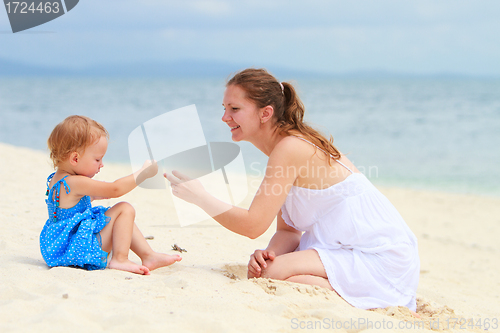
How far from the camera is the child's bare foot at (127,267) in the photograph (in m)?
2.68

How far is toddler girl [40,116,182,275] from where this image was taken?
8.67 ft

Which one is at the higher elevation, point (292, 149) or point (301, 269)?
point (292, 149)

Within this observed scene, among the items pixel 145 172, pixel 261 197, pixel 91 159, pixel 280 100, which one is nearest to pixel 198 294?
pixel 261 197

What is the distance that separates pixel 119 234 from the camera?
2.72 metres

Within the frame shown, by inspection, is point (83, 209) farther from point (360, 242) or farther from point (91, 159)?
point (360, 242)

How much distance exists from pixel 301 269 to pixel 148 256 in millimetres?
1029

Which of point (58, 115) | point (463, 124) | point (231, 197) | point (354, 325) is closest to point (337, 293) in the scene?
point (354, 325)

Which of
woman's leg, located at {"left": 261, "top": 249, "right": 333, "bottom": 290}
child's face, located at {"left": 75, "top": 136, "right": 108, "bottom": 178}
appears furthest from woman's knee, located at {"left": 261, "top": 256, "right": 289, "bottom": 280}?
child's face, located at {"left": 75, "top": 136, "right": 108, "bottom": 178}

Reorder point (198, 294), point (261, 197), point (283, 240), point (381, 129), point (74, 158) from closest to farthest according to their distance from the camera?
point (198, 294)
point (261, 197)
point (74, 158)
point (283, 240)
point (381, 129)

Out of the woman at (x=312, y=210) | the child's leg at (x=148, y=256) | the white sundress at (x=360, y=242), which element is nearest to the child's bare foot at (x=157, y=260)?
the child's leg at (x=148, y=256)

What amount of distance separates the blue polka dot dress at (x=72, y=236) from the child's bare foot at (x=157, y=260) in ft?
0.96

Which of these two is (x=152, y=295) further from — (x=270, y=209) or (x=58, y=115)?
(x=58, y=115)

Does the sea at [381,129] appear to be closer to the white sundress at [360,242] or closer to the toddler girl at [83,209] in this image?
the white sundress at [360,242]

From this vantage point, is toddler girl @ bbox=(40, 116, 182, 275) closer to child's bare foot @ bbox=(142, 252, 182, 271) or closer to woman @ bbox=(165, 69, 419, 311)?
child's bare foot @ bbox=(142, 252, 182, 271)
